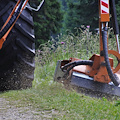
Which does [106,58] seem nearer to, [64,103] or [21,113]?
[64,103]

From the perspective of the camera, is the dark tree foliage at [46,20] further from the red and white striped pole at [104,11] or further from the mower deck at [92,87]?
the red and white striped pole at [104,11]

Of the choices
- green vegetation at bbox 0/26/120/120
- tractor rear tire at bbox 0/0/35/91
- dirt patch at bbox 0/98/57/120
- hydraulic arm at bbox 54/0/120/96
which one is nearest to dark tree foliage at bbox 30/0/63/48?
green vegetation at bbox 0/26/120/120

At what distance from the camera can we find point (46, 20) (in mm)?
17344

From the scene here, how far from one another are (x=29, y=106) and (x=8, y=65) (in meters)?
0.94

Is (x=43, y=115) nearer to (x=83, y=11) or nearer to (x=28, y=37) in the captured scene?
(x=28, y=37)

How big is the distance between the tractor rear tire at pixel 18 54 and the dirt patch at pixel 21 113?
32.9 inches

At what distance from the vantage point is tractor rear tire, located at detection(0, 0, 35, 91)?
3680 millimetres

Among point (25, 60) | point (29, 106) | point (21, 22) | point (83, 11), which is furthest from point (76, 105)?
point (83, 11)

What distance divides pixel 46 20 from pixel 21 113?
1484cm

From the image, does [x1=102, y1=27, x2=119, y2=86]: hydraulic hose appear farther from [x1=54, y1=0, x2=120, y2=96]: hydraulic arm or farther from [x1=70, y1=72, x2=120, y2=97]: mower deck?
[x1=70, y1=72, x2=120, y2=97]: mower deck

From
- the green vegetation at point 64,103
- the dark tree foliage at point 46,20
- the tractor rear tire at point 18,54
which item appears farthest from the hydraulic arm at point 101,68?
the dark tree foliage at point 46,20

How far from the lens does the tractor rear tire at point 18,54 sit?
3.68 metres

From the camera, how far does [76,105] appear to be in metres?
3.14

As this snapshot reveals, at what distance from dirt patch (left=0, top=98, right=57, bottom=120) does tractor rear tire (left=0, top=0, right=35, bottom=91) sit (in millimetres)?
837
